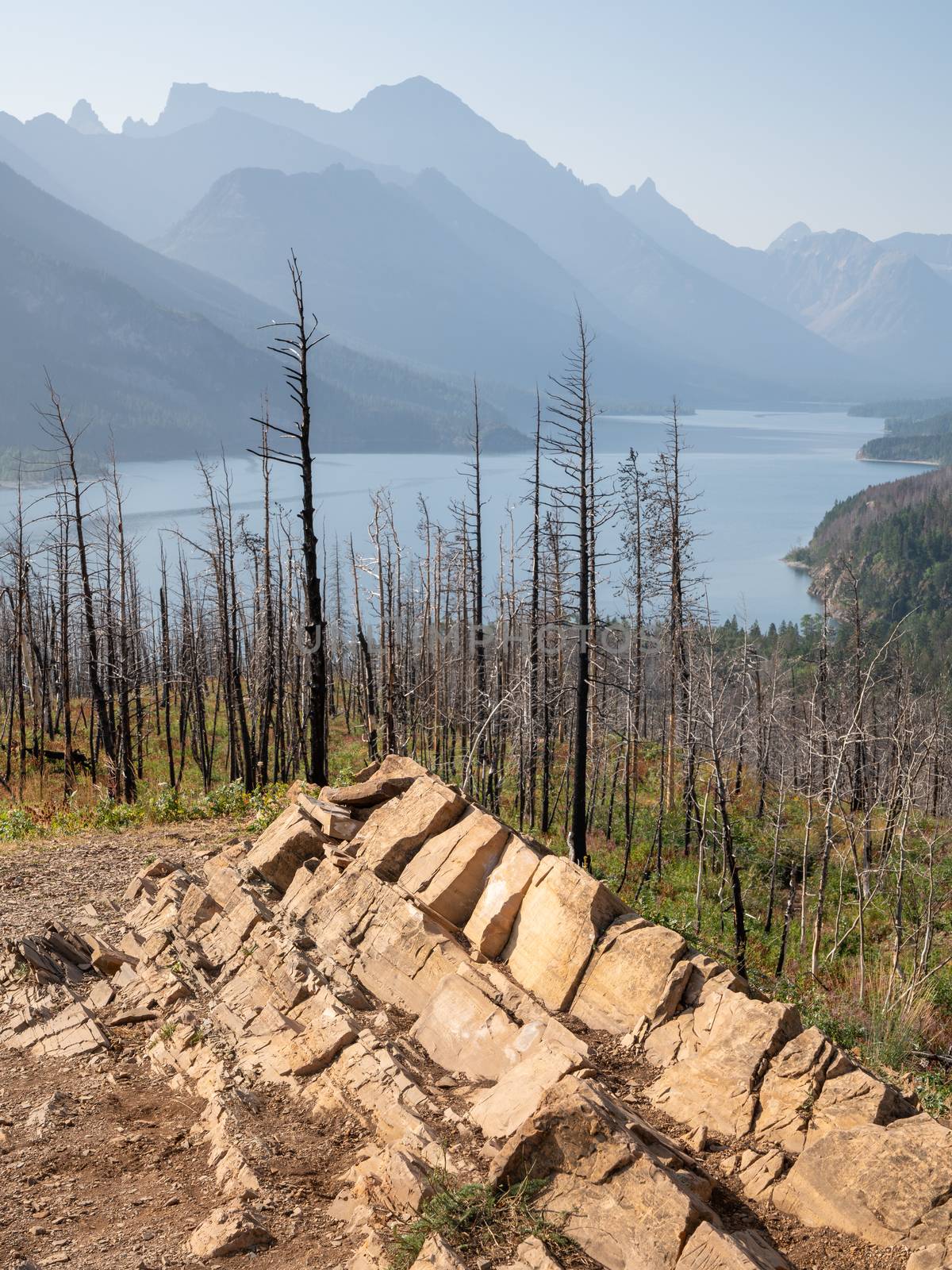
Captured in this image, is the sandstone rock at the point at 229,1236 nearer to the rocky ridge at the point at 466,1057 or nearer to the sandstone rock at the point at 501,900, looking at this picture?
the rocky ridge at the point at 466,1057

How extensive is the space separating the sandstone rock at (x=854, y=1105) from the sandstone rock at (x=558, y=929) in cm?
251

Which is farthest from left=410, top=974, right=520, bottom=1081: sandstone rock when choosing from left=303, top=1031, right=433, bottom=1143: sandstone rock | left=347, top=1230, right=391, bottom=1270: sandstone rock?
left=347, top=1230, right=391, bottom=1270: sandstone rock

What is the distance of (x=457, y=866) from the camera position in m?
10.5

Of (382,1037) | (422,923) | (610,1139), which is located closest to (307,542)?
(422,923)

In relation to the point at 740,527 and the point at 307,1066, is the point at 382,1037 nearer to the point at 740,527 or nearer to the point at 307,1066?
the point at 307,1066

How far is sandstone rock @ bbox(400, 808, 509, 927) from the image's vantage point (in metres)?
10.4

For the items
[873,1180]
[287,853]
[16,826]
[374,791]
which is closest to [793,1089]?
[873,1180]

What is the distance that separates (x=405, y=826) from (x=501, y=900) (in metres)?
2.06

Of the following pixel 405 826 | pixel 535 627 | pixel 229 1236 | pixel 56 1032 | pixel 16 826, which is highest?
pixel 535 627

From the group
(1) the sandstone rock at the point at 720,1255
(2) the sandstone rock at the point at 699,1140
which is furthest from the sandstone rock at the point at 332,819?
(1) the sandstone rock at the point at 720,1255

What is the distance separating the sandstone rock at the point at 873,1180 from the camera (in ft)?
21.1

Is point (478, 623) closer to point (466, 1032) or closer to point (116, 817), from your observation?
point (116, 817)

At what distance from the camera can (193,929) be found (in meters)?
11.7

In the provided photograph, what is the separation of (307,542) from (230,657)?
32.1ft
